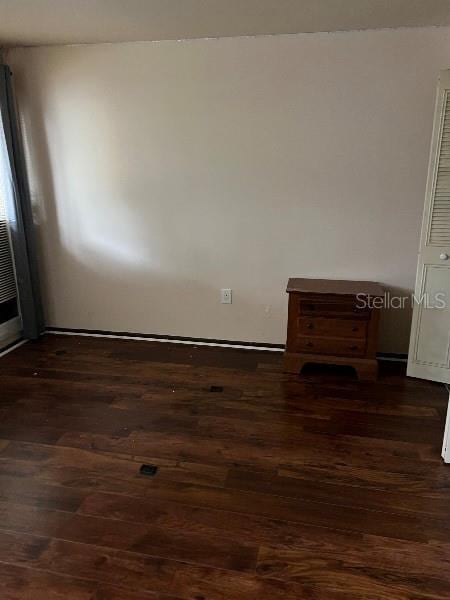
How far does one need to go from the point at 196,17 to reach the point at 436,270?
6.71 feet

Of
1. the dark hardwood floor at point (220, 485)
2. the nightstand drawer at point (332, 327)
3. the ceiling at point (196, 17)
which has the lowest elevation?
the dark hardwood floor at point (220, 485)

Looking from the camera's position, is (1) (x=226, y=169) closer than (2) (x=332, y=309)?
Answer: No

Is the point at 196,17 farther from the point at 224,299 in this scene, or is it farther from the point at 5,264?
the point at 5,264

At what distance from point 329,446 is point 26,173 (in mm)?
2853

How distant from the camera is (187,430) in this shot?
2.44 m

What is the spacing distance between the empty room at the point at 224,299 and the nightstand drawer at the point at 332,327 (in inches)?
0.6

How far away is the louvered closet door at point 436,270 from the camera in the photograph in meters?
2.65

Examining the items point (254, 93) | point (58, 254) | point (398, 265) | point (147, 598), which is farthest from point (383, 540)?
point (58, 254)

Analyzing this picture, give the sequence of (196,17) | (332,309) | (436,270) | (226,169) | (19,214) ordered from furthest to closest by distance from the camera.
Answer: (19,214) → (226,169) → (332,309) → (436,270) → (196,17)

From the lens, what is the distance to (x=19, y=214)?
3.38 meters

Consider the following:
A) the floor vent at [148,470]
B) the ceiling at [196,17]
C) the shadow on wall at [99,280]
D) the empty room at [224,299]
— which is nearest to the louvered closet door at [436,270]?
the empty room at [224,299]

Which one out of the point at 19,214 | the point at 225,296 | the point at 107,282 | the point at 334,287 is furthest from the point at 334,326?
the point at 19,214

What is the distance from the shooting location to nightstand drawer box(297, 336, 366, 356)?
299 cm

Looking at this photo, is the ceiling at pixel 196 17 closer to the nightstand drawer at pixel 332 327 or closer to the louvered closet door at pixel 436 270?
the louvered closet door at pixel 436 270
